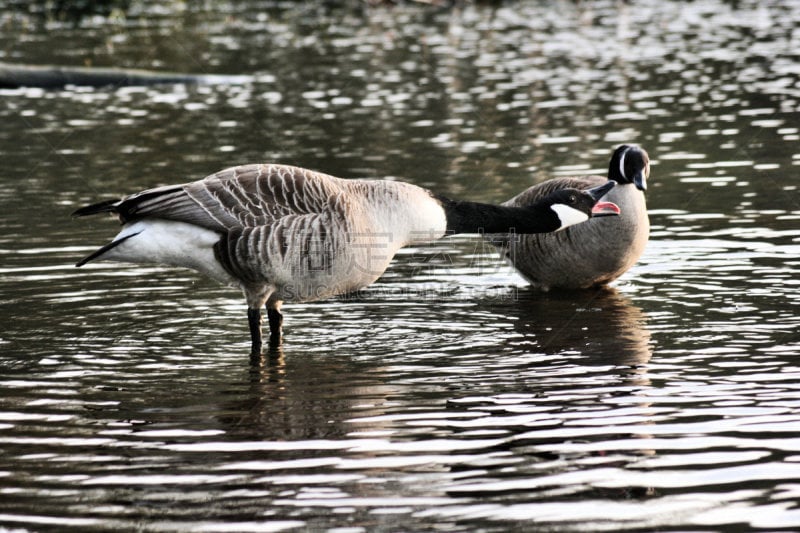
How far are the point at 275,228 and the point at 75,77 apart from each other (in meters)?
18.9

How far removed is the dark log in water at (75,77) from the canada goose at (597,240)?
1740 cm

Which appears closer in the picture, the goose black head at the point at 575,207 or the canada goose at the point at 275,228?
the canada goose at the point at 275,228

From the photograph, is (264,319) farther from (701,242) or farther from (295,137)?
(295,137)

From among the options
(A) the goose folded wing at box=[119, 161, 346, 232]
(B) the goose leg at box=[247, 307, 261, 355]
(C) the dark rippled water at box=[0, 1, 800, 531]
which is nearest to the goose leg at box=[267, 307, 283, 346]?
(C) the dark rippled water at box=[0, 1, 800, 531]

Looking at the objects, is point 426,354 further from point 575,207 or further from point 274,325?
point 575,207

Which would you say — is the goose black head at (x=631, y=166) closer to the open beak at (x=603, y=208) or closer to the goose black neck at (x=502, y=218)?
the open beak at (x=603, y=208)

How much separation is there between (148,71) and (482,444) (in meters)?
23.7

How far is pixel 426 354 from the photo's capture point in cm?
936

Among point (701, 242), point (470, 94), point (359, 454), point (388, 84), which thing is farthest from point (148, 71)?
point (359, 454)

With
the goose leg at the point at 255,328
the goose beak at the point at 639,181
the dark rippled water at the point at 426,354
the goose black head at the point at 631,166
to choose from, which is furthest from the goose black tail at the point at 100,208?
the goose beak at the point at 639,181

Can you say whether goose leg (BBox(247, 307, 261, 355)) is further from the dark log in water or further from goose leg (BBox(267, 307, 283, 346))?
Answer: the dark log in water

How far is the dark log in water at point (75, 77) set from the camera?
26.5 m

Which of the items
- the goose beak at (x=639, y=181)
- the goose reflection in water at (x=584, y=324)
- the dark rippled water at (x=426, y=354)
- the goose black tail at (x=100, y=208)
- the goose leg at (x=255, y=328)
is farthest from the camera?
the goose beak at (x=639, y=181)

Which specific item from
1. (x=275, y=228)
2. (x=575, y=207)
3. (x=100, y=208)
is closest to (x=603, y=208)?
(x=575, y=207)
